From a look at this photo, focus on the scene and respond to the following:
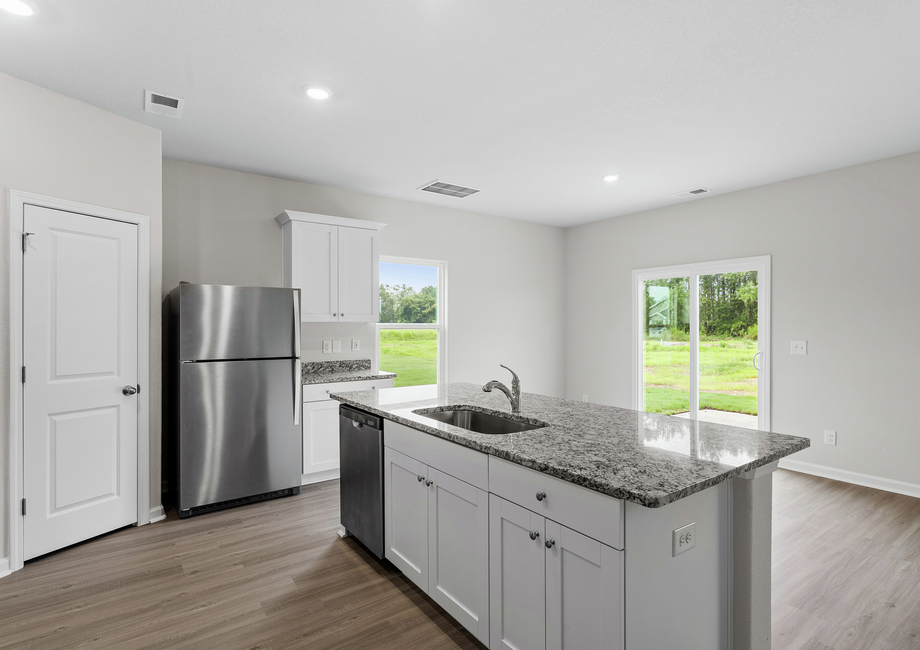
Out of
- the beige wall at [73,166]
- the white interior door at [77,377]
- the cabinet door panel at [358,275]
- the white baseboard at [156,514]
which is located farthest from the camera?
the cabinet door panel at [358,275]

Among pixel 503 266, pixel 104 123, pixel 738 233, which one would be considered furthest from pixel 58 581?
pixel 738 233

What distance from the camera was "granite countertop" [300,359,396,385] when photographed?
4121mm

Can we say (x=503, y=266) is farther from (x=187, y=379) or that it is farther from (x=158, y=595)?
(x=158, y=595)

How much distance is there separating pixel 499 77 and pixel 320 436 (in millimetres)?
2955

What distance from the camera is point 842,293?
4.11 metres

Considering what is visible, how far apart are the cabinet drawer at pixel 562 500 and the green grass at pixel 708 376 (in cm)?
403

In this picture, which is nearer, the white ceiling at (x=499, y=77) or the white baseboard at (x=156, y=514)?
the white ceiling at (x=499, y=77)

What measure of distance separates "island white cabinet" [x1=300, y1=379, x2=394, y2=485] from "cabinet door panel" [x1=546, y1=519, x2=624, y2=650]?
2687 millimetres

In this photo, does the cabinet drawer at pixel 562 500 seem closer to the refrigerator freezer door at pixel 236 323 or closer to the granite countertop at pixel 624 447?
the granite countertop at pixel 624 447

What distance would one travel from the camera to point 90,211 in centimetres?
290

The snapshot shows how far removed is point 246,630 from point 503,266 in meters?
4.65

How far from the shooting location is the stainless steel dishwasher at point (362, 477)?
2592 mm

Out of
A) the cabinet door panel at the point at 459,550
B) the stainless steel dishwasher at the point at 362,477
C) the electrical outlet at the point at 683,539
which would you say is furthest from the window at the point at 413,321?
the electrical outlet at the point at 683,539

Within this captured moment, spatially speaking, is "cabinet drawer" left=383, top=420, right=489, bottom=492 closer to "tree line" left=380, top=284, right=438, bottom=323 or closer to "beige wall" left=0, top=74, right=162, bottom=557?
"beige wall" left=0, top=74, right=162, bottom=557
